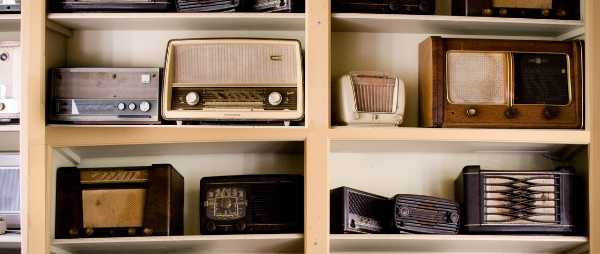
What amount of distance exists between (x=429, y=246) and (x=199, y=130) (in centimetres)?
110

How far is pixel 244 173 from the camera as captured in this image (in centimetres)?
376

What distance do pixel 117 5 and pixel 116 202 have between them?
31.7 inches

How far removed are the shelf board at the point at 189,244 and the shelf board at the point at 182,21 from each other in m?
0.88

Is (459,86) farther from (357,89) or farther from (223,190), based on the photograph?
(223,190)

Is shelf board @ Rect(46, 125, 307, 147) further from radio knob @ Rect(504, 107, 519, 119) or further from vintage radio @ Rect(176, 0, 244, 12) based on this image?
radio knob @ Rect(504, 107, 519, 119)

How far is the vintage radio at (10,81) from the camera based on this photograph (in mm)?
3420

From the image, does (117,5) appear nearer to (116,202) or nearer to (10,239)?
(116,202)

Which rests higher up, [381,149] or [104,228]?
[381,149]

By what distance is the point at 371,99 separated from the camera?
3465mm

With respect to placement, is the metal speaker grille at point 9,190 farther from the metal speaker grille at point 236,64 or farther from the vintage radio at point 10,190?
the metal speaker grille at point 236,64

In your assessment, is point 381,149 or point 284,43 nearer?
point 284,43

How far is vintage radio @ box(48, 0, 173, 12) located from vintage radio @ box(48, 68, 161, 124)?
25 cm

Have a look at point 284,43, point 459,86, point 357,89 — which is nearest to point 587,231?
point 459,86

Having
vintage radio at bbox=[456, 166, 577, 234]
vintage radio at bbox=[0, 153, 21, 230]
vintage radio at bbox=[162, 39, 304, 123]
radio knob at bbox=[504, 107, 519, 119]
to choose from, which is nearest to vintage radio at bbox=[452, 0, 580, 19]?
radio knob at bbox=[504, 107, 519, 119]
